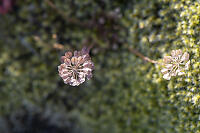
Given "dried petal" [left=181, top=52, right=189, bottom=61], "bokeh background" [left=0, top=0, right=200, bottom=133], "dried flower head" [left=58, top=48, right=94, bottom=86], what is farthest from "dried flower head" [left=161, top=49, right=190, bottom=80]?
"dried flower head" [left=58, top=48, right=94, bottom=86]

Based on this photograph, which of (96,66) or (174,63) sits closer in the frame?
(174,63)

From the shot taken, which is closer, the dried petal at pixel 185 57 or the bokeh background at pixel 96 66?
the dried petal at pixel 185 57

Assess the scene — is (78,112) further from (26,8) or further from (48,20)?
(26,8)

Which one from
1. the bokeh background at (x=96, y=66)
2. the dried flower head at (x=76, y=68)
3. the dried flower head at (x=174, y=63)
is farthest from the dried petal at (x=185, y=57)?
the dried flower head at (x=76, y=68)

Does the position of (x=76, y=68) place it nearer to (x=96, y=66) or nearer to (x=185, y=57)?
(x=185, y=57)

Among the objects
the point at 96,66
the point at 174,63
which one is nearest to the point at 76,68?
the point at 174,63

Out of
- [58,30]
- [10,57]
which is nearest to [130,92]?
[58,30]

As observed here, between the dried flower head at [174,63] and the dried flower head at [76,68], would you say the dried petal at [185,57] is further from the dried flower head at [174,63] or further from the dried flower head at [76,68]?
the dried flower head at [76,68]

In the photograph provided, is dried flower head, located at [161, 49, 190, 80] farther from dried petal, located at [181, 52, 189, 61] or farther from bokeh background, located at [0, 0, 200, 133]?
bokeh background, located at [0, 0, 200, 133]
